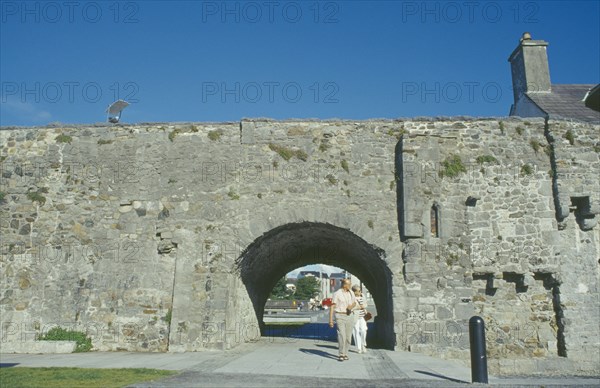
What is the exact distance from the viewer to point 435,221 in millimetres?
12375

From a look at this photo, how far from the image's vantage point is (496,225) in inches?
490

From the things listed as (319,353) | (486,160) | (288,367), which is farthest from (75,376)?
(486,160)

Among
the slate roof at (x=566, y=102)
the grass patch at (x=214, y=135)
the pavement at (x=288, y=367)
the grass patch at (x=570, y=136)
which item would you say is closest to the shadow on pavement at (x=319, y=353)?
the pavement at (x=288, y=367)

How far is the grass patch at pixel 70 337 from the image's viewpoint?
1191 centimetres

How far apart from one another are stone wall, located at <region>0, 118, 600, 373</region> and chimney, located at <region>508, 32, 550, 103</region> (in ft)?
22.2

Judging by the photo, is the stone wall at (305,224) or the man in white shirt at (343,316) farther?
the stone wall at (305,224)

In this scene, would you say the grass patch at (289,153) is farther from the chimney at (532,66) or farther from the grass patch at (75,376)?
the chimney at (532,66)

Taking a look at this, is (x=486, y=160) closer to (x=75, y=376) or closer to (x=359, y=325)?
(x=359, y=325)

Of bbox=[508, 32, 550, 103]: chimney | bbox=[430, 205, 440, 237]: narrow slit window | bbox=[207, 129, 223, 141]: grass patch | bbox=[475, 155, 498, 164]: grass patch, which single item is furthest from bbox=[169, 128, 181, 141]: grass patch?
bbox=[508, 32, 550, 103]: chimney

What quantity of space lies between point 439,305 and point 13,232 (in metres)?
10.7

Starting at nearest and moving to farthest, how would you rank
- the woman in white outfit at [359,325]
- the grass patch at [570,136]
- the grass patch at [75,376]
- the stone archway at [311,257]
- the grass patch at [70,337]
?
the grass patch at [75,376]
the woman in white outfit at [359,325]
the grass patch at [70,337]
the stone archway at [311,257]
the grass patch at [570,136]

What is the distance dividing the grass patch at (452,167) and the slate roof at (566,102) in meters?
5.42

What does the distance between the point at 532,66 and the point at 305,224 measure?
1208cm

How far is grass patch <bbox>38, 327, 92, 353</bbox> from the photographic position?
1191 cm
